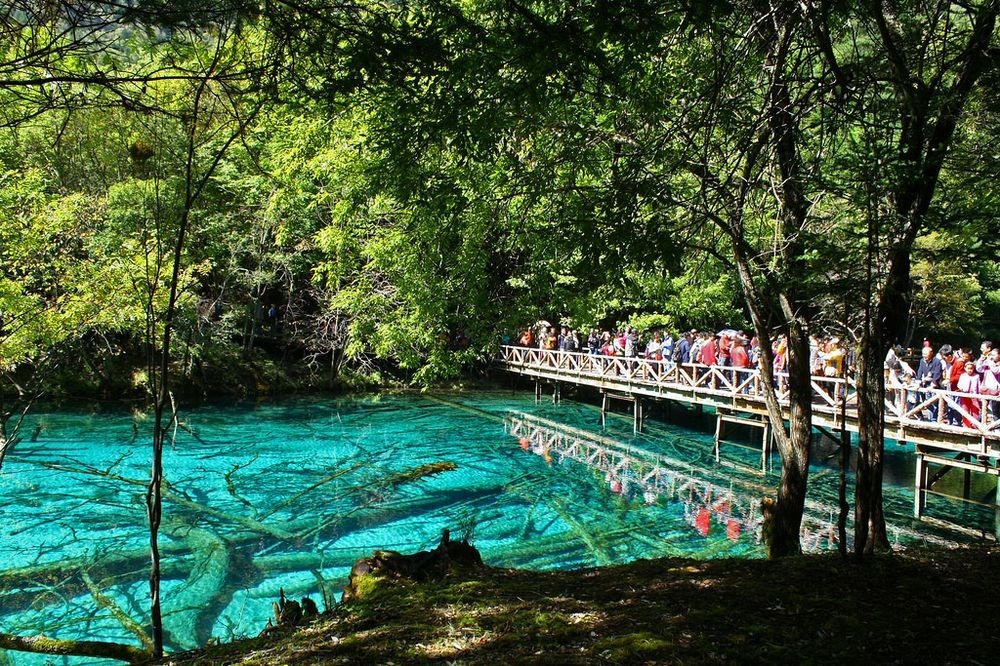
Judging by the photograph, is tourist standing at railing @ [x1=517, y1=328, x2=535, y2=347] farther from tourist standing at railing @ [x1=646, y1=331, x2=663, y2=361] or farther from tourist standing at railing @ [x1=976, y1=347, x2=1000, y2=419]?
tourist standing at railing @ [x1=976, y1=347, x2=1000, y2=419]

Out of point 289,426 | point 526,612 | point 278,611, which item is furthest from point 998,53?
point 289,426

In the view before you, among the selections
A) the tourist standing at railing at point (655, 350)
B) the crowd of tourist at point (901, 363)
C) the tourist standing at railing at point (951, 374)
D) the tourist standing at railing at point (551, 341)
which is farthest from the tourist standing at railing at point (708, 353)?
the tourist standing at railing at point (551, 341)

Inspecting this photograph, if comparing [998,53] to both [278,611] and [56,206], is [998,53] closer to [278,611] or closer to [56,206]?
[278,611]

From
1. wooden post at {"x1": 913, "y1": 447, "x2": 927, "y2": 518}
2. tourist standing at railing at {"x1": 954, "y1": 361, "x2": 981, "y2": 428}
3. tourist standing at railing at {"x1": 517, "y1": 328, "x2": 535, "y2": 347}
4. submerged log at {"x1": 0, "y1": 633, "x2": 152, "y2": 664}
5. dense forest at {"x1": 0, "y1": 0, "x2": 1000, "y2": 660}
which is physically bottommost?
wooden post at {"x1": 913, "y1": 447, "x2": 927, "y2": 518}

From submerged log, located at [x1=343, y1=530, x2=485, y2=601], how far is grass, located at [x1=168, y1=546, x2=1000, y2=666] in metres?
0.19

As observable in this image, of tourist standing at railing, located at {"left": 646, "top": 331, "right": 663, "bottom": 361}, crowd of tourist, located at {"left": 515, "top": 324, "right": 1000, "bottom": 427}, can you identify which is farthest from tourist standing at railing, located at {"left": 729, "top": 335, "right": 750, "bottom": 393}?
tourist standing at railing, located at {"left": 646, "top": 331, "right": 663, "bottom": 361}

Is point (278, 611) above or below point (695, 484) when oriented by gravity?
above

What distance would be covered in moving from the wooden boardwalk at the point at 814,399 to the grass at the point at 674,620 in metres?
1.31

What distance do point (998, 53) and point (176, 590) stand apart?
9.48 metres

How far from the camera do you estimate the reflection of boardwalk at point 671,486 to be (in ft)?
38.7

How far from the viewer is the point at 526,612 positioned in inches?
152

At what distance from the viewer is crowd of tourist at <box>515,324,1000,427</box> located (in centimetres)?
1220

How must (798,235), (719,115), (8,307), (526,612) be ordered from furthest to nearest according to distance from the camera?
(8,307)
(719,115)
(798,235)
(526,612)

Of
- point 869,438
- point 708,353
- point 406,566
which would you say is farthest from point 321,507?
point 708,353
